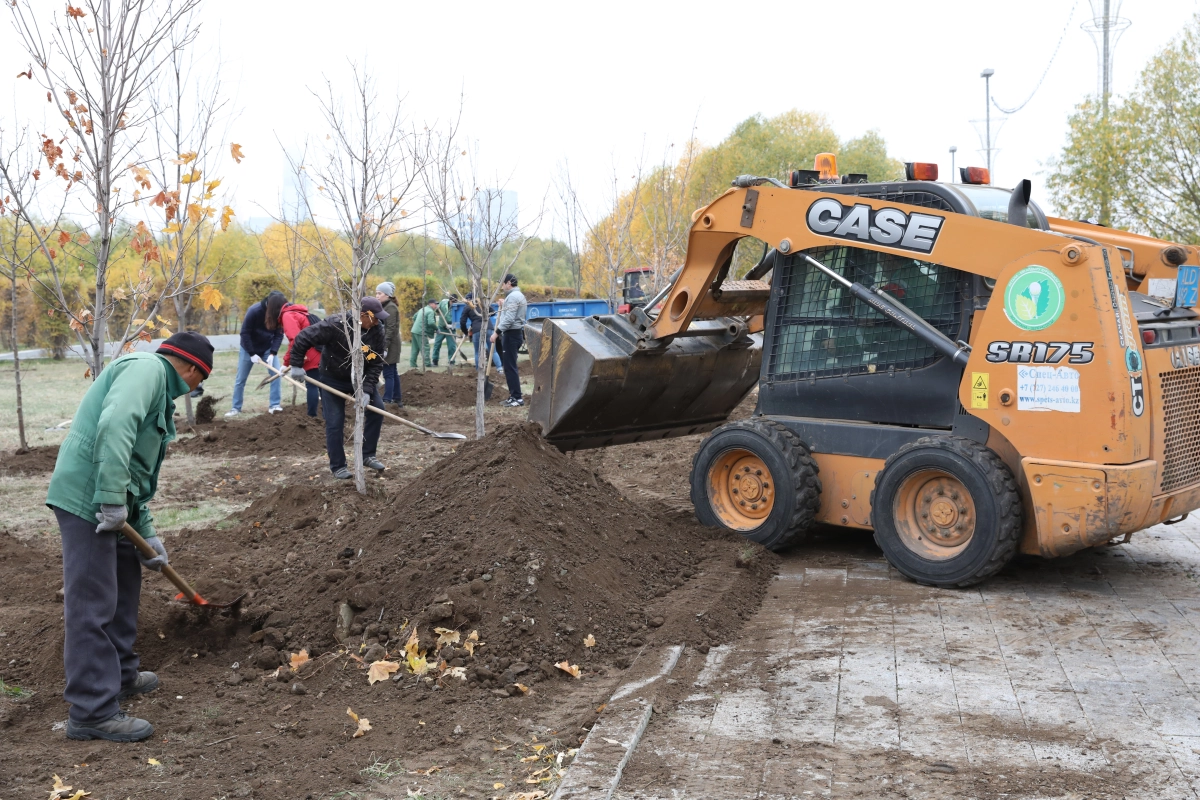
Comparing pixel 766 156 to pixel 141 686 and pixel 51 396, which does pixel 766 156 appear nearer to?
pixel 51 396

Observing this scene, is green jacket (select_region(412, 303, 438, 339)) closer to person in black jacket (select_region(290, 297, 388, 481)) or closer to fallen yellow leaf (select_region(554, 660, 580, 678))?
person in black jacket (select_region(290, 297, 388, 481))

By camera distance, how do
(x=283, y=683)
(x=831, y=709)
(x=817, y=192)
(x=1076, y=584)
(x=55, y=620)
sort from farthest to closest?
(x=817, y=192)
(x=1076, y=584)
(x=55, y=620)
(x=283, y=683)
(x=831, y=709)

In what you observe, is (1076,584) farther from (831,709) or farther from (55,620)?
(55,620)

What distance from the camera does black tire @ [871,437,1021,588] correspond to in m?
5.71

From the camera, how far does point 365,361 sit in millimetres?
9242

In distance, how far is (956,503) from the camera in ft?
19.8

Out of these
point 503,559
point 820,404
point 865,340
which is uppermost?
point 865,340

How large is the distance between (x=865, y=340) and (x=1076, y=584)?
75.3 inches

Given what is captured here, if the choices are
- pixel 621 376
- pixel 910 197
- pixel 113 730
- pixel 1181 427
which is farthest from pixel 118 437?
pixel 1181 427

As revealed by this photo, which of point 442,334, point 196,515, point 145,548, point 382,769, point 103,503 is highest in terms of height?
point 442,334

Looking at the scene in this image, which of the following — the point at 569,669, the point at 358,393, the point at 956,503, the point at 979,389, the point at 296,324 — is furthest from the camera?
the point at 296,324

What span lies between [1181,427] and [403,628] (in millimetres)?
4385

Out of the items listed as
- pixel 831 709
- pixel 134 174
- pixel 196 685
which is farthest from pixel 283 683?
pixel 134 174

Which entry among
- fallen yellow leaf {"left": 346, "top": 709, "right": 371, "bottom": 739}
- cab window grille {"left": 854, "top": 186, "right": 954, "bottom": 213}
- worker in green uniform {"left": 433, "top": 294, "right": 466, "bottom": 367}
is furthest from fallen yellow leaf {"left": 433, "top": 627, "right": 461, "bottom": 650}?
worker in green uniform {"left": 433, "top": 294, "right": 466, "bottom": 367}
